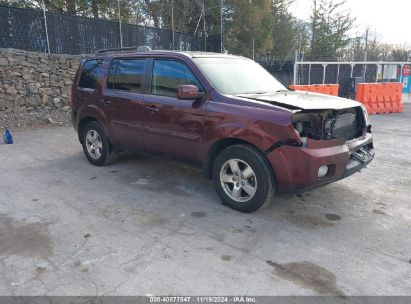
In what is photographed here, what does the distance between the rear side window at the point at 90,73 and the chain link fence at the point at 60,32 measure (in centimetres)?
600

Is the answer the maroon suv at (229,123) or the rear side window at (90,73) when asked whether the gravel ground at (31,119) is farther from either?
the maroon suv at (229,123)

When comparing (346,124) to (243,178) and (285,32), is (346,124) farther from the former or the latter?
(285,32)

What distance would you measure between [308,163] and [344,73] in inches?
599

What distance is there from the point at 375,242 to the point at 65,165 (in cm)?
505

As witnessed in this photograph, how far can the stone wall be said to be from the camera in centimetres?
1028

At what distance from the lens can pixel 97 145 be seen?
6.07 meters

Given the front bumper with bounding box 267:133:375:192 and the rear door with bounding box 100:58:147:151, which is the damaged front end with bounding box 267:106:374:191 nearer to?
the front bumper with bounding box 267:133:375:192

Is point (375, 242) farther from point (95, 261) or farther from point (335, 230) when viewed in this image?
point (95, 261)

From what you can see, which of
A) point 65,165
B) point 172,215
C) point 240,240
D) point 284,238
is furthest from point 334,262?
point 65,165

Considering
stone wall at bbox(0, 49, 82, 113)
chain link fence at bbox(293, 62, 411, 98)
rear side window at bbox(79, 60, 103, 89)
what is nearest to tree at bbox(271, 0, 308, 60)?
chain link fence at bbox(293, 62, 411, 98)

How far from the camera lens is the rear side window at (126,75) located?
5.14 m

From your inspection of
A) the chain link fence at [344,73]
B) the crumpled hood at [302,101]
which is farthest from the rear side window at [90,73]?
the chain link fence at [344,73]

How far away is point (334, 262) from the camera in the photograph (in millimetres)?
3129

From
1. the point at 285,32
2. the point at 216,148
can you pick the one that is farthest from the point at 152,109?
the point at 285,32
